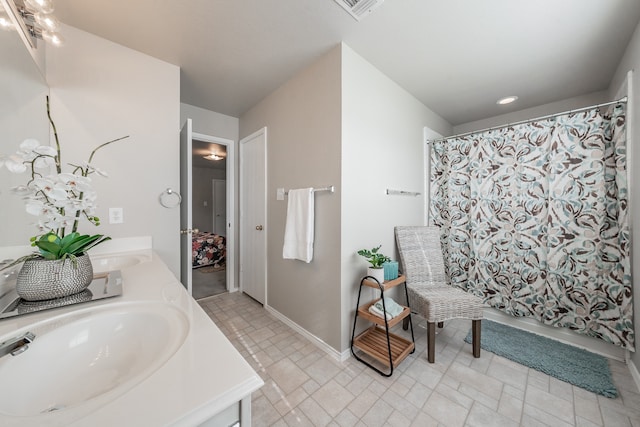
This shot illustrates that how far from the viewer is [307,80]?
6.59ft

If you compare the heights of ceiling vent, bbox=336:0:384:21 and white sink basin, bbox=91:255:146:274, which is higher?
ceiling vent, bbox=336:0:384:21

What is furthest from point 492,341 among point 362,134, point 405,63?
point 405,63

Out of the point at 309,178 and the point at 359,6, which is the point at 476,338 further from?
the point at 359,6

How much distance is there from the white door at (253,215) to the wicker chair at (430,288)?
151cm

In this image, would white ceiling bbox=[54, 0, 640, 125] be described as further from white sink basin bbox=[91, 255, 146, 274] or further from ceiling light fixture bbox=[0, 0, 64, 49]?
white sink basin bbox=[91, 255, 146, 274]

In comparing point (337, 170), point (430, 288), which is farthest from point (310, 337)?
point (337, 170)

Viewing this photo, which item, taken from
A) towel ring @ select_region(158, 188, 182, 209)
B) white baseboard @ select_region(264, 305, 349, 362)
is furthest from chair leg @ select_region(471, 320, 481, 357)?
towel ring @ select_region(158, 188, 182, 209)

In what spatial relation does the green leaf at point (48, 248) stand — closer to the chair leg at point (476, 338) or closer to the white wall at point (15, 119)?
the white wall at point (15, 119)

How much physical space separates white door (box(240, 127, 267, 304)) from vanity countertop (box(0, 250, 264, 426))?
6.35ft

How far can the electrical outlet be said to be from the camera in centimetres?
167

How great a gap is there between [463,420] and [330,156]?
182 cm

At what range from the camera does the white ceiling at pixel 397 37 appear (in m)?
1.39

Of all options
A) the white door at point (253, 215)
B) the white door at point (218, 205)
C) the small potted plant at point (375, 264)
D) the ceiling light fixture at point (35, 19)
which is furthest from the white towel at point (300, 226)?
the white door at point (218, 205)

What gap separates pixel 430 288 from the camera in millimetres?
2094
